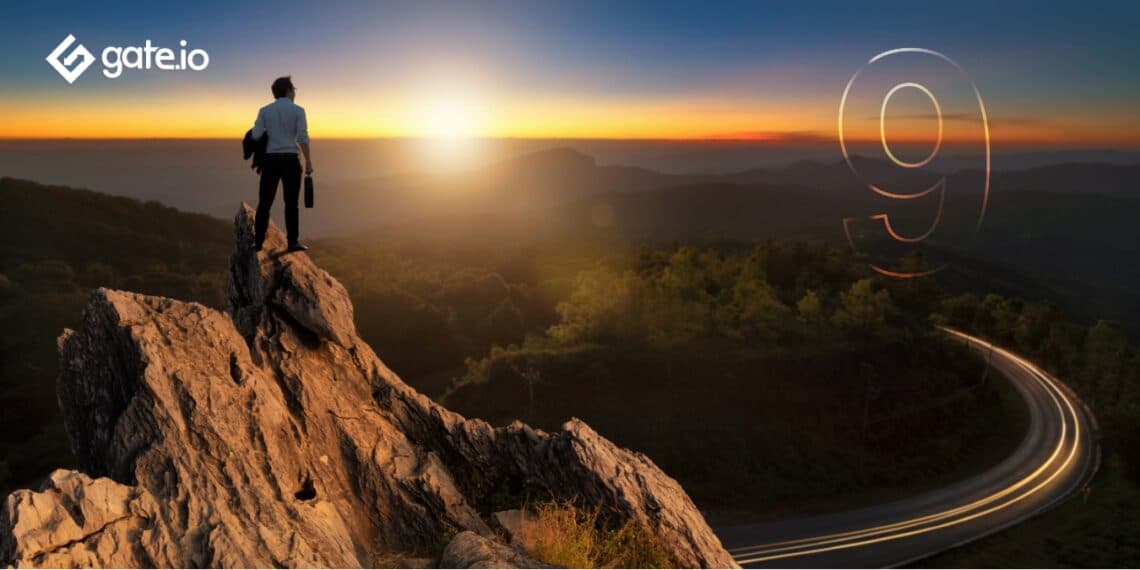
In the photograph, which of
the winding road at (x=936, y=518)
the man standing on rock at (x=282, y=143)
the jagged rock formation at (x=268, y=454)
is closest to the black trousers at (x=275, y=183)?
the man standing on rock at (x=282, y=143)

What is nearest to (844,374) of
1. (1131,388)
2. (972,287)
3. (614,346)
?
(614,346)

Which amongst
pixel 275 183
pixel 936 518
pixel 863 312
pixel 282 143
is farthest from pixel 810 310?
pixel 282 143

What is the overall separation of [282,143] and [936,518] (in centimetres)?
6731

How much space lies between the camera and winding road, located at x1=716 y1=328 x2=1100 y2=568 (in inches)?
2244

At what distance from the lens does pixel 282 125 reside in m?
13.7

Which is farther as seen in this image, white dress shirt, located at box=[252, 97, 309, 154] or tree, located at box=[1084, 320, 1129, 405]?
tree, located at box=[1084, 320, 1129, 405]

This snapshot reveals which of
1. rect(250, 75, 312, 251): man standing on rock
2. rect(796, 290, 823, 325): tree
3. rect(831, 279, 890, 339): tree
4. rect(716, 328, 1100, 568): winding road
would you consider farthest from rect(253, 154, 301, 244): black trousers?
rect(796, 290, 823, 325): tree

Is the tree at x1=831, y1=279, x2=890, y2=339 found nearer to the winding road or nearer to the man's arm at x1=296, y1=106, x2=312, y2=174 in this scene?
the winding road

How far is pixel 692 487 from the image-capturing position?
6575 centimetres

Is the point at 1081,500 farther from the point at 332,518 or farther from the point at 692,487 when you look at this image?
the point at 332,518

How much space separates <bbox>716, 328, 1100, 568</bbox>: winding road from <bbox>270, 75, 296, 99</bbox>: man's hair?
51234mm

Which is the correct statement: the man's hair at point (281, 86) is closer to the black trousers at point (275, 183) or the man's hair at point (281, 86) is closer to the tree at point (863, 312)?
the black trousers at point (275, 183)

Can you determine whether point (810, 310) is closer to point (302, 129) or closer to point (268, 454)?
point (302, 129)

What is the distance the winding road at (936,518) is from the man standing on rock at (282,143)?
50.1m
